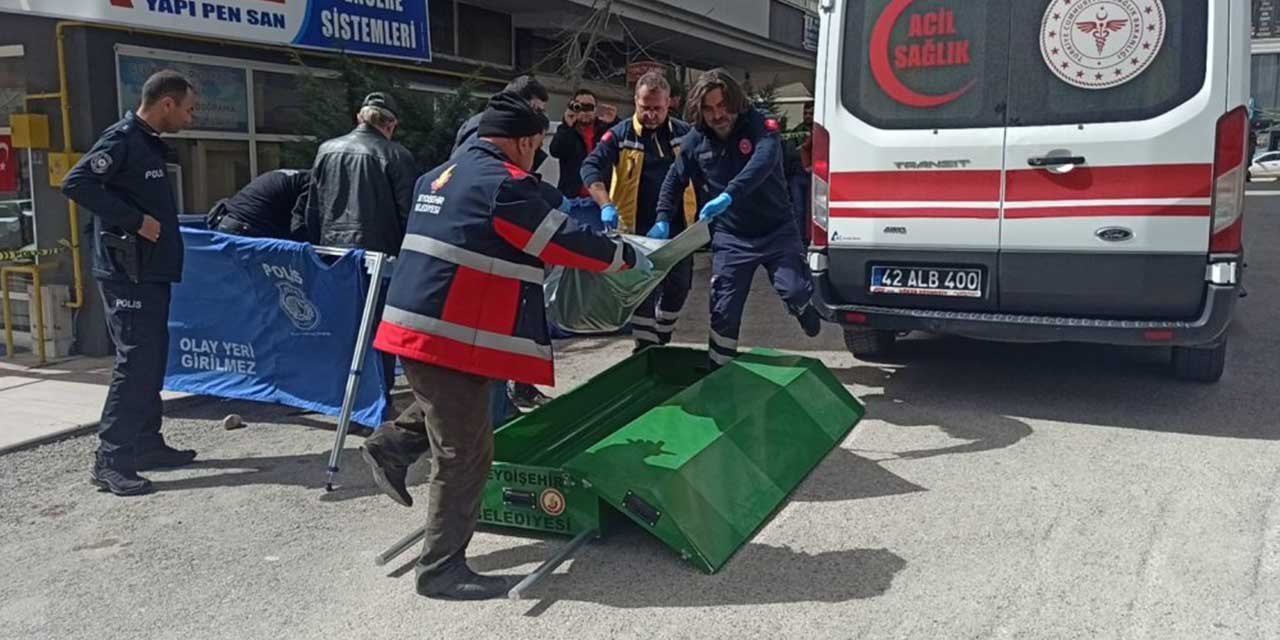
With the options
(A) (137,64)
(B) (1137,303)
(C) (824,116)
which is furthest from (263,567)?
(A) (137,64)

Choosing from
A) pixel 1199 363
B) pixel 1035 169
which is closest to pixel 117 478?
pixel 1035 169

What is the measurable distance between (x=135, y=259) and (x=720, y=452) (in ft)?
9.71

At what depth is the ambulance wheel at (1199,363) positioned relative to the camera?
6.78 meters

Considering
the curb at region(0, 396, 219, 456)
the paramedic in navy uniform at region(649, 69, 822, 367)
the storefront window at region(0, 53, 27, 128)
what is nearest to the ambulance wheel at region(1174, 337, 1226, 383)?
the paramedic in navy uniform at region(649, 69, 822, 367)

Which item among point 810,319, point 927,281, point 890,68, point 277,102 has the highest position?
point 277,102

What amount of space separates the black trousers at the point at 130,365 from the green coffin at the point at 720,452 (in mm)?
2049

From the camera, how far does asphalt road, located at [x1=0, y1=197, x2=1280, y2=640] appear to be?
3781 mm

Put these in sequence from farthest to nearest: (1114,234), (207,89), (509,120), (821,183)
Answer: (207,89)
(821,183)
(1114,234)
(509,120)

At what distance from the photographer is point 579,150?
8172 mm

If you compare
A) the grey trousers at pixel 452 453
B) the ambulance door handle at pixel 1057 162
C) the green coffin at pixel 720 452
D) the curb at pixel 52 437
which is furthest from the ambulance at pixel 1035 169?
the curb at pixel 52 437

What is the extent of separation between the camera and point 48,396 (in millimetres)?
7023

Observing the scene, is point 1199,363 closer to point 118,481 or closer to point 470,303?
point 470,303

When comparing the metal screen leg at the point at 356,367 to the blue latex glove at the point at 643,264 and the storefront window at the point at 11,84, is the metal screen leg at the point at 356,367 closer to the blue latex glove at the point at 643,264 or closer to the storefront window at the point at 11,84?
the blue latex glove at the point at 643,264

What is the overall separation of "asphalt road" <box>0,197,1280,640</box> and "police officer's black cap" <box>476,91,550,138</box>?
65.4 inches
